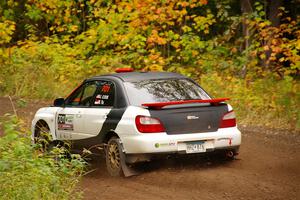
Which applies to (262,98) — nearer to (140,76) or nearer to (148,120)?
(140,76)

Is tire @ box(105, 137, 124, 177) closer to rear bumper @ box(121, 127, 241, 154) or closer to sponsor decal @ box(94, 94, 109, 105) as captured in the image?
rear bumper @ box(121, 127, 241, 154)

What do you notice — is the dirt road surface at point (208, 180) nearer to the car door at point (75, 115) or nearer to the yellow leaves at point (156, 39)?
the car door at point (75, 115)

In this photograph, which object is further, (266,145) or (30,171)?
(266,145)

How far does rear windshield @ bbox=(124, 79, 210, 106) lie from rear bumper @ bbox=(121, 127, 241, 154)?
25.3 inches

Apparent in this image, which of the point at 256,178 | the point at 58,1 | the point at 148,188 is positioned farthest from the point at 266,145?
the point at 58,1

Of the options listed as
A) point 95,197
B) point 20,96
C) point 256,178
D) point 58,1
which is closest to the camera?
point 95,197

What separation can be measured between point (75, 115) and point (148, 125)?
1.97 m

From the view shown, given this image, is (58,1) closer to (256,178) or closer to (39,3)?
(39,3)

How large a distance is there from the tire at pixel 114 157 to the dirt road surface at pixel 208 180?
0.14 m

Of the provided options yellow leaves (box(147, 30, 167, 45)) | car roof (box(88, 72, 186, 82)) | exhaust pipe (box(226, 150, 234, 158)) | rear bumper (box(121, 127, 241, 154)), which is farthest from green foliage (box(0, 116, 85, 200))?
yellow leaves (box(147, 30, 167, 45))

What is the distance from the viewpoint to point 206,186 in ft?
29.5

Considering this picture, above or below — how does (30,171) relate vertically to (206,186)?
above

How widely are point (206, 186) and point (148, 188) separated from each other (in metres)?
0.76

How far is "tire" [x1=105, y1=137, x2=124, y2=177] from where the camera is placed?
9.79 m
